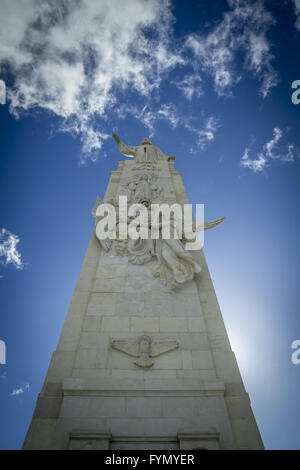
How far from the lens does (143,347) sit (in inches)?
246

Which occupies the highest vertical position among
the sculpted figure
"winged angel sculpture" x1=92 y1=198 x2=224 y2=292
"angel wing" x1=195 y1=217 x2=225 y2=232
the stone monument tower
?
the sculpted figure

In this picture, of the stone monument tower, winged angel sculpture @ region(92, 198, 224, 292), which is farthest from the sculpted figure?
the stone monument tower

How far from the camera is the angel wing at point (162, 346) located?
20.4 ft

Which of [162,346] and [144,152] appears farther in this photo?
[144,152]

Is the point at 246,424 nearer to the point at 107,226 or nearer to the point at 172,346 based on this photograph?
the point at 172,346

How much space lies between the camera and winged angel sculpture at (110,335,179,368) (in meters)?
6.11

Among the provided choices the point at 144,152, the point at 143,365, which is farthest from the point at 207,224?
the point at 144,152

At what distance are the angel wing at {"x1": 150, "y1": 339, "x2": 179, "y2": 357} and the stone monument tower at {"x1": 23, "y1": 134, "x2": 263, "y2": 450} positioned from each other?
0.02 metres

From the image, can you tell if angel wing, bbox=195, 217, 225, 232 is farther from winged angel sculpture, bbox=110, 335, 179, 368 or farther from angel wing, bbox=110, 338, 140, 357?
angel wing, bbox=110, 338, 140, 357

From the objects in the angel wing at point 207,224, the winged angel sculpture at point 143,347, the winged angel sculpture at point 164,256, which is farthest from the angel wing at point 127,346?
the angel wing at point 207,224

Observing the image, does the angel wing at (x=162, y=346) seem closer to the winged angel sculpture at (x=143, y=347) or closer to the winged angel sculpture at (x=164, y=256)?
the winged angel sculpture at (x=143, y=347)

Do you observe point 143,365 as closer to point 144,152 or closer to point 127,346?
point 127,346

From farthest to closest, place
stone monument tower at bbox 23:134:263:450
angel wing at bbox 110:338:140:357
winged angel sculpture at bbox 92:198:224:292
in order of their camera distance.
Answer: winged angel sculpture at bbox 92:198:224:292 → angel wing at bbox 110:338:140:357 → stone monument tower at bbox 23:134:263:450

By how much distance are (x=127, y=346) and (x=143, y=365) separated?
63cm
